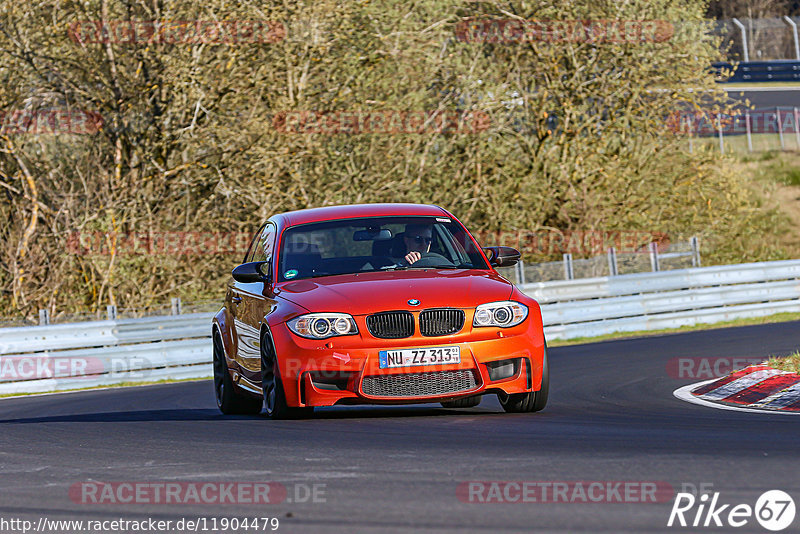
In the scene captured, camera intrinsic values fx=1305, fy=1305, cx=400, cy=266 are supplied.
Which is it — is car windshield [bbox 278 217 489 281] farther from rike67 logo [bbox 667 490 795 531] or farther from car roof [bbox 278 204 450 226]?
rike67 logo [bbox 667 490 795 531]

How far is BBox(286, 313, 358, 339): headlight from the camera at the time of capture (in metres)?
8.77

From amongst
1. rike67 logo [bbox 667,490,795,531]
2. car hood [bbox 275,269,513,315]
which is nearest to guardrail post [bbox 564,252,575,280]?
car hood [bbox 275,269,513,315]

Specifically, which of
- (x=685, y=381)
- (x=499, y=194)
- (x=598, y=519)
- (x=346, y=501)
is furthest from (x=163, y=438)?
(x=499, y=194)

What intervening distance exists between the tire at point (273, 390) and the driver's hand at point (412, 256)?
4.19 ft

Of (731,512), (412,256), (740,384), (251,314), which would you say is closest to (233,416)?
(251,314)

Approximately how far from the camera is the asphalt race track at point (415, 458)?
534 cm

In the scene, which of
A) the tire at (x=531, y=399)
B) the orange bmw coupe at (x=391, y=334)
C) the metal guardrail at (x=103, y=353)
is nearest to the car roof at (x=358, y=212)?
the orange bmw coupe at (x=391, y=334)

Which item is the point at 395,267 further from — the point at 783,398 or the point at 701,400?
the point at 783,398

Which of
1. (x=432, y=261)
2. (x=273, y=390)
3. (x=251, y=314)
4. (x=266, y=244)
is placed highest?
(x=266, y=244)

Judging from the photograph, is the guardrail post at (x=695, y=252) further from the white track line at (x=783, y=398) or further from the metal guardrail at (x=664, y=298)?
the white track line at (x=783, y=398)

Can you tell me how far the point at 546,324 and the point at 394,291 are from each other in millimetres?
13310

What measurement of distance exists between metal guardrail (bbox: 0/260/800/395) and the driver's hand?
380 inches

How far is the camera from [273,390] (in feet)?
30.4

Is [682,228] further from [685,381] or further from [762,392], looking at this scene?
[762,392]
